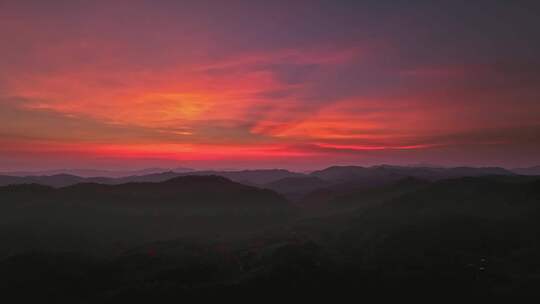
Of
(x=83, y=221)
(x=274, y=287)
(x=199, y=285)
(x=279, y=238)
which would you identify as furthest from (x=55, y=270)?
(x=83, y=221)

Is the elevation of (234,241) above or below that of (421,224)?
below

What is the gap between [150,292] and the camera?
6391 cm

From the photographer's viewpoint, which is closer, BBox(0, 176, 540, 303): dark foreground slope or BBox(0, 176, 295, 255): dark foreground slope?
BBox(0, 176, 540, 303): dark foreground slope

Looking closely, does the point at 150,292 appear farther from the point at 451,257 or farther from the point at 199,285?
the point at 451,257

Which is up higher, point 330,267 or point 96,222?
point 330,267

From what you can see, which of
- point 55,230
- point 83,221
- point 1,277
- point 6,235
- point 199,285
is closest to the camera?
point 199,285

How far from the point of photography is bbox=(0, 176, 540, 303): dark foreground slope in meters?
62.6

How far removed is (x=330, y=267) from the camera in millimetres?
77062

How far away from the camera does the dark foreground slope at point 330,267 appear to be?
62.6 metres

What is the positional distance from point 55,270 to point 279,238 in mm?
71049

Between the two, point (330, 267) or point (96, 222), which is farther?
point (96, 222)

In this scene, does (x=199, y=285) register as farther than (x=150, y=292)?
Yes

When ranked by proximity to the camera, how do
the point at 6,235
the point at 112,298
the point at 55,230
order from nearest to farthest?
the point at 112,298
the point at 6,235
the point at 55,230

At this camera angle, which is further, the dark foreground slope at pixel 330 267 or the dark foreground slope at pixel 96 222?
the dark foreground slope at pixel 96 222
